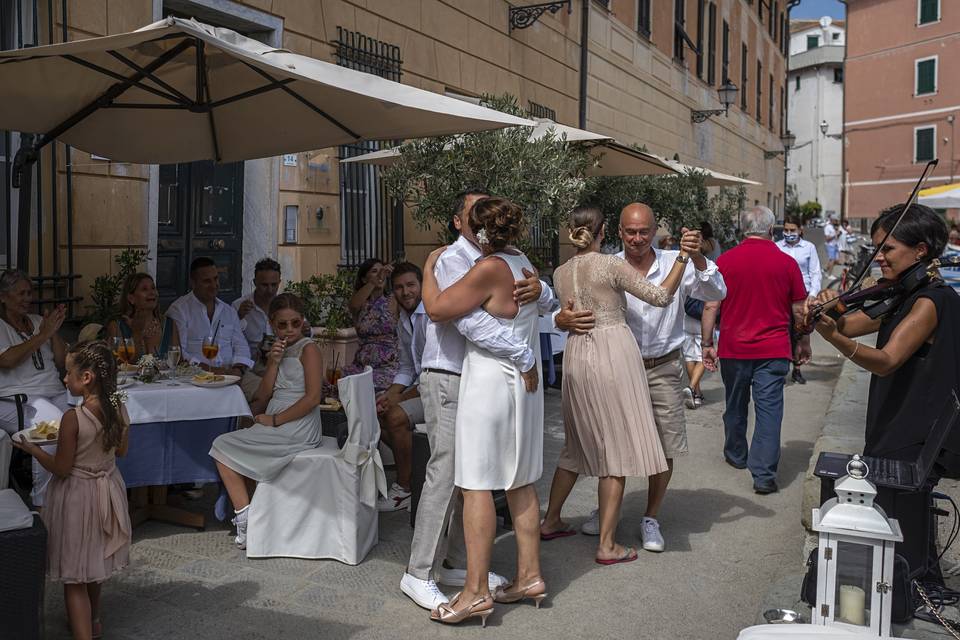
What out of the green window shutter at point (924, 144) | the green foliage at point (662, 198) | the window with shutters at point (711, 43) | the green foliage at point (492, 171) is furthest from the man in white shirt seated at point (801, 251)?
the green window shutter at point (924, 144)

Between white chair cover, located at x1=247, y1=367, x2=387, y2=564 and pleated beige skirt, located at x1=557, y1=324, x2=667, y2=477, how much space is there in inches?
40.4

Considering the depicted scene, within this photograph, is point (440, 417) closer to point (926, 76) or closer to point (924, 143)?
point (924, 143)

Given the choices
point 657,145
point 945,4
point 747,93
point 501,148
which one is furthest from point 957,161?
point 501,148

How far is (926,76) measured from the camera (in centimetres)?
3912

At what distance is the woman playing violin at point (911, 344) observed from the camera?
3.31 meters

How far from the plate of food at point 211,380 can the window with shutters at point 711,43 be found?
1976 cm

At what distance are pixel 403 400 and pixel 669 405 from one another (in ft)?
4.98

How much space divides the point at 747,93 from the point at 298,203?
22.8 meters

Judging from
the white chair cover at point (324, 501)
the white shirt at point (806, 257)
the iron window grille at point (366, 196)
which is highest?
the iron window grille at point (366, 196)

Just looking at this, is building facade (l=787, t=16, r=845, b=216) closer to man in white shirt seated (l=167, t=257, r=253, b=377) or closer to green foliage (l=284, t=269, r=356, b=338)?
green foliage (l=284, t=269, r=356, b=338)

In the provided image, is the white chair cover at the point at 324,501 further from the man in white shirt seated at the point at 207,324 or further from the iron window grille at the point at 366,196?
the iron window grille at the point at 366,196

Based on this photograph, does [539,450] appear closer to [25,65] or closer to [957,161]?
[25,65]

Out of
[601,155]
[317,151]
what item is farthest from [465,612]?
[601,155]

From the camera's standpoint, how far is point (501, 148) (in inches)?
294
